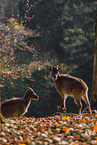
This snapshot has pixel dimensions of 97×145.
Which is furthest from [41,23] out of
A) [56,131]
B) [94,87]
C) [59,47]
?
[56,131]

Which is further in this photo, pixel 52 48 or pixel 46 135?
pixel 52 48

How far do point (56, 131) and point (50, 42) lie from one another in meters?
18.6

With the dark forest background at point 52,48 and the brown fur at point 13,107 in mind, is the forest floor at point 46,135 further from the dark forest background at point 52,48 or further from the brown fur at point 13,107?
the dark forest background at point 52,48

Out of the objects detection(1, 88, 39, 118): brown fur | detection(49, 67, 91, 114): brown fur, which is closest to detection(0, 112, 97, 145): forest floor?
detection(1, 88, 39, 118): brown fur

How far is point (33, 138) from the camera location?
5.18m

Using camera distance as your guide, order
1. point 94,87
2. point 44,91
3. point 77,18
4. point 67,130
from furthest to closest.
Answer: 1. point 77,18
2. point 44,91
3. point 94,87
4. point 67,130

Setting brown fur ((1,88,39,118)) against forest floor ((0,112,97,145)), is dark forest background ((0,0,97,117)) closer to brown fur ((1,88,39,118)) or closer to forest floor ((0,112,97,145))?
brown fur ((1,88,39,118))

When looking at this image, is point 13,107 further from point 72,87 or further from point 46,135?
point 46,135

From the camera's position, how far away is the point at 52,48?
939 inches

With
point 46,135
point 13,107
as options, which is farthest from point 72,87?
point 46,135

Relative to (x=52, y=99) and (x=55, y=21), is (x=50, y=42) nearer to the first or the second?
(x=55, y=21)

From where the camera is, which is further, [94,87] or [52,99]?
[52,99]

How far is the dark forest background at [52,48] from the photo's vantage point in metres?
21.5

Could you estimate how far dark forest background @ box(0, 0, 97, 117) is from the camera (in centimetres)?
2150
